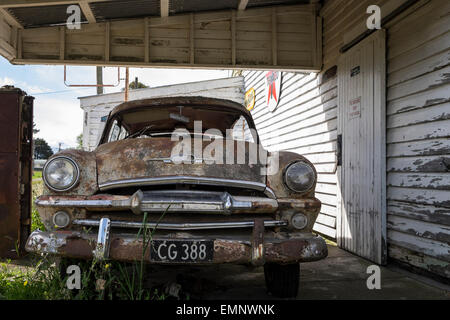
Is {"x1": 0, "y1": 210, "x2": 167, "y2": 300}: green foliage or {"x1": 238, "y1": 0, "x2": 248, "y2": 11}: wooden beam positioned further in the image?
{"x1": 238, "y1": 0, "x2": 248, "y2": 11}: wooden beam

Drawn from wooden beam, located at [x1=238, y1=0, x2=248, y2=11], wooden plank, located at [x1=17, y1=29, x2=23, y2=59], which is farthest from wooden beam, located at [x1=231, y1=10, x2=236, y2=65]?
wooden plank, located at [x1=17, y1=29, x2=23, y2=59]

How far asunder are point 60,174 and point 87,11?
3.60 m

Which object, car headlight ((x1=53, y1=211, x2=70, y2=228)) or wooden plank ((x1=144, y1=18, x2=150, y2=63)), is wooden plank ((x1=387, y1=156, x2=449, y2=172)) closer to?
car headlight ((x1=53, y1=211, x2=70, y2=228))

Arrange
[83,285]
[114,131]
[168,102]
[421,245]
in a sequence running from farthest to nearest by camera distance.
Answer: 1. [114,131]
2. [168,102]
3. [421,245]
4. [83,285]

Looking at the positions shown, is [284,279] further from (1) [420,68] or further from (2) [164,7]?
(2) [164,7]

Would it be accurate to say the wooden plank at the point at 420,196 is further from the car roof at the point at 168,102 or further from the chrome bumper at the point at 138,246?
the car roof at the point at 168,102

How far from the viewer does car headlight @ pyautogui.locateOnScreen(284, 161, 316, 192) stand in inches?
97.7

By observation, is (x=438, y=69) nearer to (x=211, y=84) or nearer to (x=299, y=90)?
(x=299, y=90)

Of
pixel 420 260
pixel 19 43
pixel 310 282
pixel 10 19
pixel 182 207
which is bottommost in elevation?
pixel 310 282

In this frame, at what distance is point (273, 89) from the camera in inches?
305

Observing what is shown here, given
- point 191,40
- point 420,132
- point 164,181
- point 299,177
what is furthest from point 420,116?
point 191,40

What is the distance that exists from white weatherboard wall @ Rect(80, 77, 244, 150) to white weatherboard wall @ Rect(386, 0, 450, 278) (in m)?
7.15

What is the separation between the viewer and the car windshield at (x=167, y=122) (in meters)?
3.39

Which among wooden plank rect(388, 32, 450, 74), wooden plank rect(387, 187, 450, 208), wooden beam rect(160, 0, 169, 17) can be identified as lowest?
wooden plank rect(387, 187, 450, 208)
